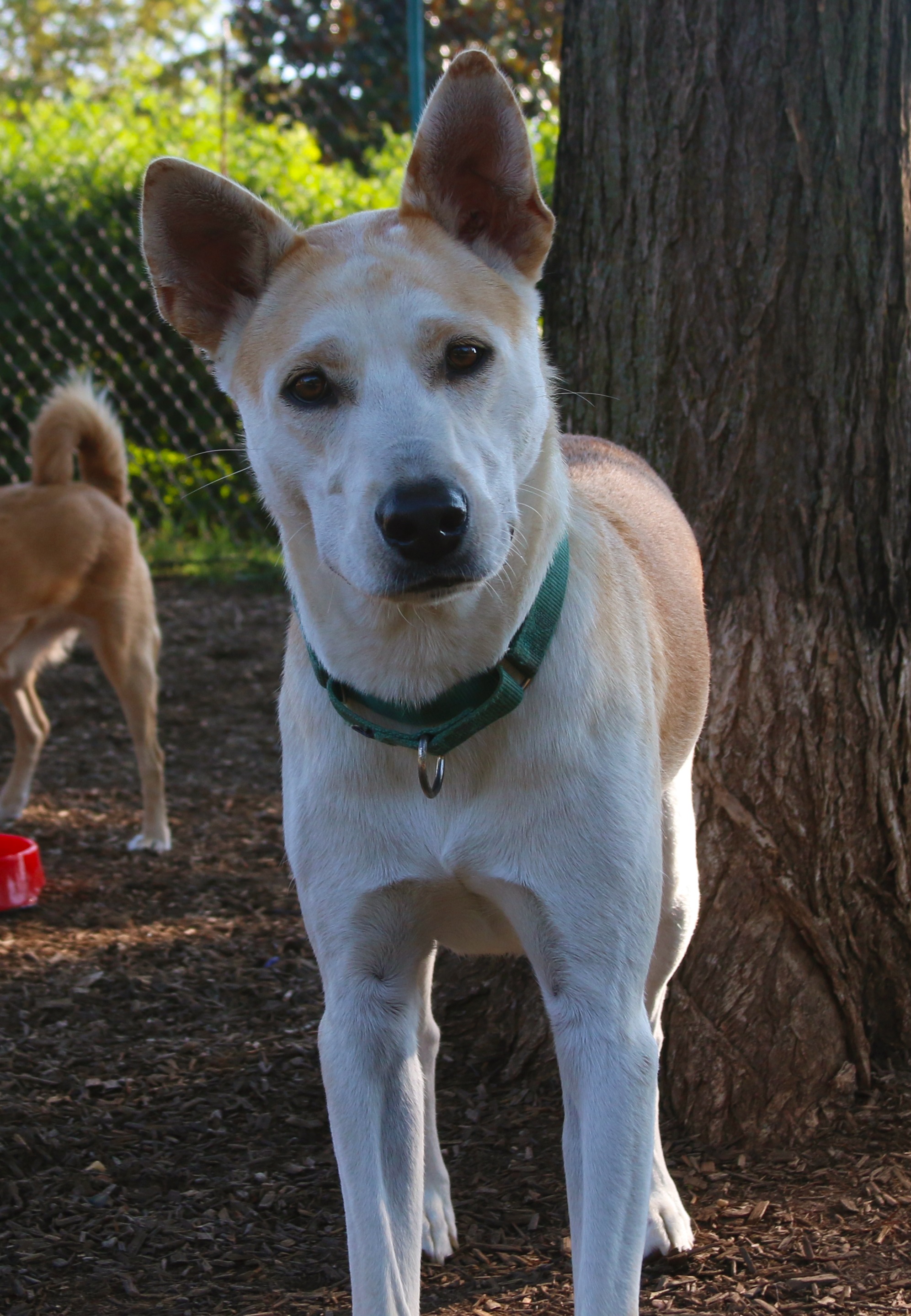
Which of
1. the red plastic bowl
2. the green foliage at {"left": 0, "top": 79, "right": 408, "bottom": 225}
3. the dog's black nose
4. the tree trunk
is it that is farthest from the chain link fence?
the dog's black nose

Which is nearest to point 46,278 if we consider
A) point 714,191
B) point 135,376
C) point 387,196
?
point 135,376

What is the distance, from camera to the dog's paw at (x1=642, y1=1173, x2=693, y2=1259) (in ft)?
8.09

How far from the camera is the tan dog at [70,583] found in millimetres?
5277

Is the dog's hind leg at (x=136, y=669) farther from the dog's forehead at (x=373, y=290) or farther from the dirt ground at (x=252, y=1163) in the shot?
the dog's forehead at (x=373, y=290)

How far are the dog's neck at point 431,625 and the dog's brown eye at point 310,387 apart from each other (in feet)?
0.69

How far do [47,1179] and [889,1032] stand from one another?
6.22ft

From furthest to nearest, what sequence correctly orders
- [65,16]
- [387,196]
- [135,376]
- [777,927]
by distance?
1. [65,16]
2. [135,376]
3. [387,196]
4. [777,927]

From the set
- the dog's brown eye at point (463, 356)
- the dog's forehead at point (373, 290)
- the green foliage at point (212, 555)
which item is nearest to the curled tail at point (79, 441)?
the green foliage at point (212, 555)

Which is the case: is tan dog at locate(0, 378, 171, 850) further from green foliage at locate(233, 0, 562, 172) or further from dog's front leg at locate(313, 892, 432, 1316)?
green foliage at locate(233, 0, 562, 172)

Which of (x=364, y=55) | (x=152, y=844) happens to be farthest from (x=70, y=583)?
(x=364, y=55)

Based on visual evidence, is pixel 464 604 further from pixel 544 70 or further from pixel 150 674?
pixel 544 70

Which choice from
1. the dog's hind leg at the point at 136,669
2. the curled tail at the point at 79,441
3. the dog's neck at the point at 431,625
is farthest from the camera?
the curled tail at the point at 79,441

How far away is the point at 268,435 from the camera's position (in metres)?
2.05

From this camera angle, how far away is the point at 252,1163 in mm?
2783
